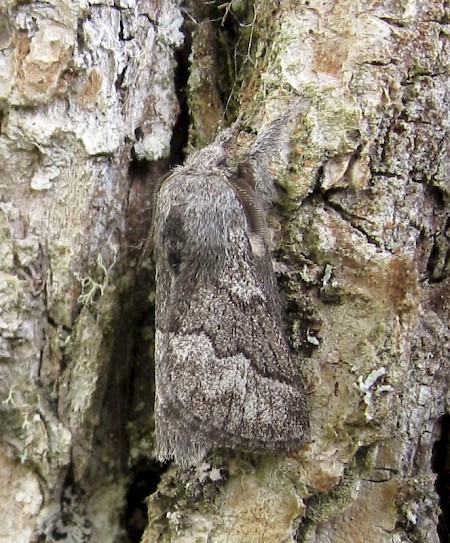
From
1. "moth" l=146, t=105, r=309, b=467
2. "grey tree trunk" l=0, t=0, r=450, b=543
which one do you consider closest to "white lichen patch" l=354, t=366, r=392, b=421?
"grey tree trunk" l=0, t=0, r=450, b=543

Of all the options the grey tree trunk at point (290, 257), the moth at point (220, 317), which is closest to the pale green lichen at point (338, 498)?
the grey tree trunk at point (290, 257)

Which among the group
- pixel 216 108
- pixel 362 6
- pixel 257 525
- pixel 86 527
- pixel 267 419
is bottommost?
pixel 86 527

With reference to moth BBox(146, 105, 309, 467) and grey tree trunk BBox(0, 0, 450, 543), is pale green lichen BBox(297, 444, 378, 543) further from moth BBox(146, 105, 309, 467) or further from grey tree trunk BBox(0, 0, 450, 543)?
moth BBox(146, 105, 309, 467)

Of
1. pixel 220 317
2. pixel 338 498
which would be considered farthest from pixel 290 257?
pixel 338 498

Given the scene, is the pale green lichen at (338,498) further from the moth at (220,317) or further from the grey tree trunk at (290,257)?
the moth at (220,317)

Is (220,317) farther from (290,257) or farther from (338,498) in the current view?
(338,498)

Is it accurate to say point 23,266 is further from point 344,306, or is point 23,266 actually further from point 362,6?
point 362,6

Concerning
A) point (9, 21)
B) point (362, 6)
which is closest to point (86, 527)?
point (9, 21)
